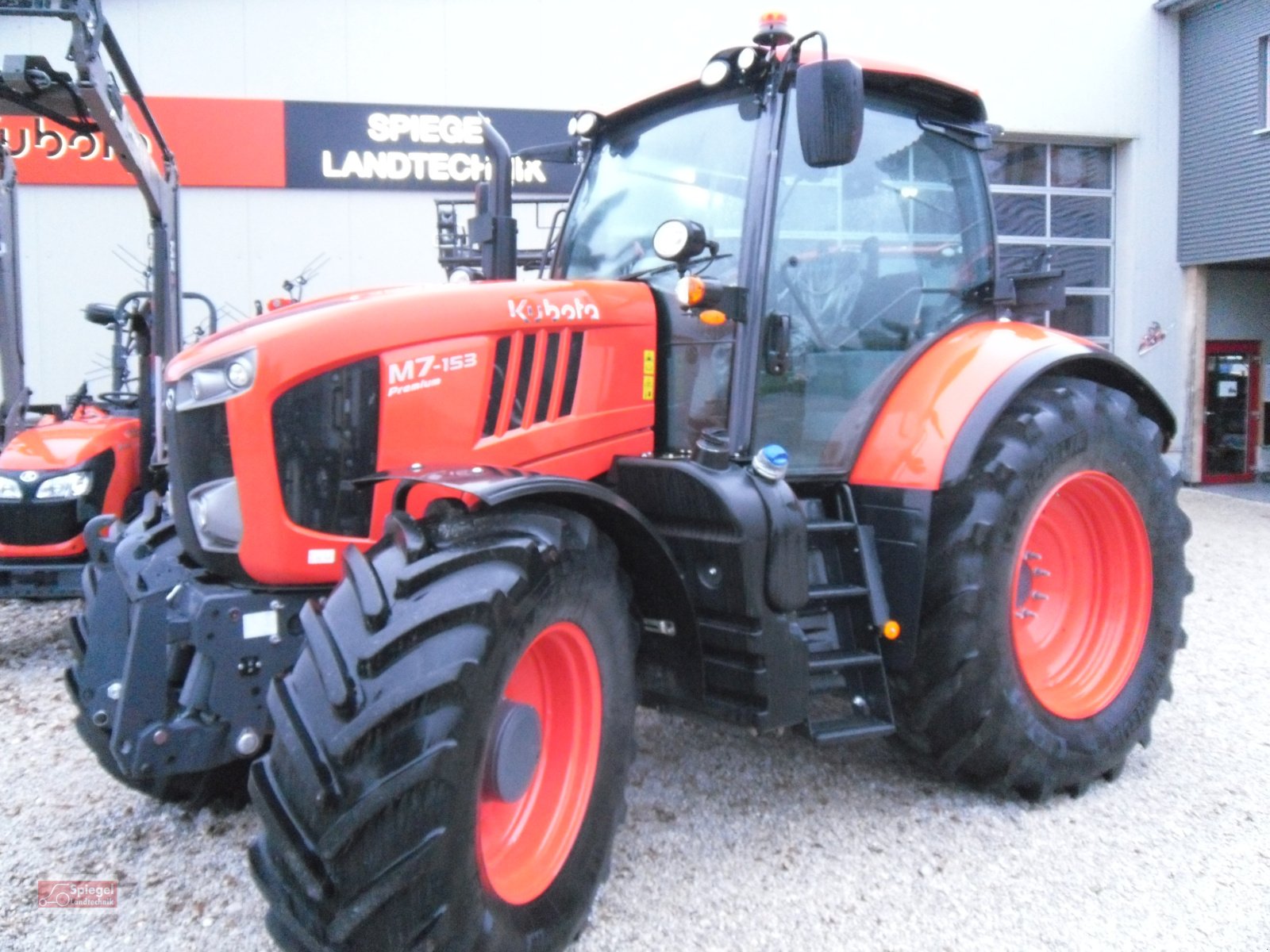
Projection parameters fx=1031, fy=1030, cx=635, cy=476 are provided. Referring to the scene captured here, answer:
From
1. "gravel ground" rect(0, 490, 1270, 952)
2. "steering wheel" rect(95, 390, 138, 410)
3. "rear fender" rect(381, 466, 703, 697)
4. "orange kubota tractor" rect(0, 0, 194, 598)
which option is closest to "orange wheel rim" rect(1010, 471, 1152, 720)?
"gravel ground" rect(0, 490, 1270, 952)

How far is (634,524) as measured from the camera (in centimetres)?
263

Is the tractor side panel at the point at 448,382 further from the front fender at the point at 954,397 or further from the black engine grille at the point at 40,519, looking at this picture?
the black engine grille at the point at 40,519

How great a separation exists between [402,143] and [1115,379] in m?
8.42

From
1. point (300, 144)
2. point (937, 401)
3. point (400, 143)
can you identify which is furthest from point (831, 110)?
point (300, 144)

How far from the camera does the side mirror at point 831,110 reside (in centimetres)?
270

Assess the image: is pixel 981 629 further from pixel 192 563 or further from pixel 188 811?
pixel 188 811

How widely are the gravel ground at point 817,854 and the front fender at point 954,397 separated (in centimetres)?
109

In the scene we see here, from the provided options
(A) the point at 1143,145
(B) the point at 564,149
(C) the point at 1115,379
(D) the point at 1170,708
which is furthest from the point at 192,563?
(A) the point at 1143,145

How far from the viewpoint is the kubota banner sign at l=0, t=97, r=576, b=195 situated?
9.89 meters

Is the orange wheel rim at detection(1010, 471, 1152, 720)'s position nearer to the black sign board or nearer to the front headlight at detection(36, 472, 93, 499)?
the front headlight at detection(36, 472, 93, 499)

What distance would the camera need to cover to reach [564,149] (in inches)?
152

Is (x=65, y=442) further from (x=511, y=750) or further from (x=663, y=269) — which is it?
(x=511, y=750)

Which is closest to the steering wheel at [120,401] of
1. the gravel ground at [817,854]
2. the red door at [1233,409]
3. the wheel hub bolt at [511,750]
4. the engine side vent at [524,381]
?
the gravel ground at [817,854]

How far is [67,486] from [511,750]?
4230mm
